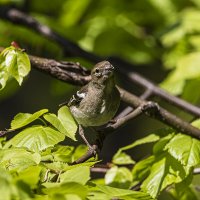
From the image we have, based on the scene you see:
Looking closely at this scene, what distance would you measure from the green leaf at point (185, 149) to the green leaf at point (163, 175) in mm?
50

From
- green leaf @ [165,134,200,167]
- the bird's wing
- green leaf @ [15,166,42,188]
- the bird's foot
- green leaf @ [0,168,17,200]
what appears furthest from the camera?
the bird's wing

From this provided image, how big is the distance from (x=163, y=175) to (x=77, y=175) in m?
1.02

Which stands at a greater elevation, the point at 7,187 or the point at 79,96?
the point at 79,96

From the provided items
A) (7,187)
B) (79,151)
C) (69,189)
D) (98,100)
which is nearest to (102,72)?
(98,100)

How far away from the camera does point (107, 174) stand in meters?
3.54

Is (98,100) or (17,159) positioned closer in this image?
(17,159)

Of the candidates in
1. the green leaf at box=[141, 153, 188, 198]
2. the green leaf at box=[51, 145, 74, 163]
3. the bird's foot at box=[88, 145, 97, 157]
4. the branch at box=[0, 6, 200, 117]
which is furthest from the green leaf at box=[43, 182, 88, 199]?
the branch at box=[0, 6, 200, 117]

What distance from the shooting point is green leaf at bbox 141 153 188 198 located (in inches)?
127

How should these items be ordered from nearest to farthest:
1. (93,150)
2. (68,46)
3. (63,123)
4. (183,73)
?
(63,123) → (93,150) → (183,73) → (68,46)

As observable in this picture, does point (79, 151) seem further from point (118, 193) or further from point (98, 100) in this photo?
point (118, 193)

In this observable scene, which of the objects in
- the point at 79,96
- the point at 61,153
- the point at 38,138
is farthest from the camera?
the point at 79,96

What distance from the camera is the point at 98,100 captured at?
381 cm

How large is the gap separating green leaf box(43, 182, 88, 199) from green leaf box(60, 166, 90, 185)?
0.09 metres

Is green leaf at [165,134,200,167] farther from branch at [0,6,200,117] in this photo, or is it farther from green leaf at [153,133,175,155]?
branch at [0,6,200,117]
